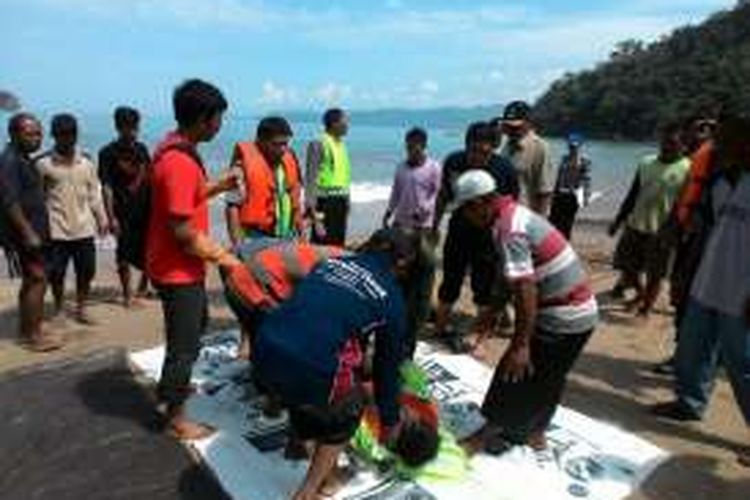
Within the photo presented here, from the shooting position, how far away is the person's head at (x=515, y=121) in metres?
7.75

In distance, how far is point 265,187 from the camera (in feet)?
20.5

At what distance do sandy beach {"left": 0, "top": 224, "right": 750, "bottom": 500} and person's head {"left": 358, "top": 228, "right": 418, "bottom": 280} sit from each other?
6.36ft

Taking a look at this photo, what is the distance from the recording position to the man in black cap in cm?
778

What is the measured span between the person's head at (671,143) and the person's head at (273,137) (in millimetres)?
3556

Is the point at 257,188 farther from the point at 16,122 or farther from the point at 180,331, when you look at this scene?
the point at 16,122

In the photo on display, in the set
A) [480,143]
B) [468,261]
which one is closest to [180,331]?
[480,143]

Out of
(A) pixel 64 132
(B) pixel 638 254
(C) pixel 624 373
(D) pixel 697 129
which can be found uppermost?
(D) pixel 697 129

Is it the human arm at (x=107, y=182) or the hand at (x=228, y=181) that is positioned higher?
the hand at (x=228, y=181)

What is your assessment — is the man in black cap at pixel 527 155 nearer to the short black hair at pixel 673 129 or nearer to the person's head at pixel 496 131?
the person's head at pixel 496 131

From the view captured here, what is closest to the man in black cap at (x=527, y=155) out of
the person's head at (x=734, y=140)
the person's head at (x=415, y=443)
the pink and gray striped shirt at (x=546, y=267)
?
the person's head at (x=734, y=140)

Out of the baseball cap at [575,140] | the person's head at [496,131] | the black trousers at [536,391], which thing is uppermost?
the person's head at [496,131]

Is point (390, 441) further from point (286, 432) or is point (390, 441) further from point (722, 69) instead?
point (722, 69)

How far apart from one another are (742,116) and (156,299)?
5762 millimetres

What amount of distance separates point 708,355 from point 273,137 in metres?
2.93
